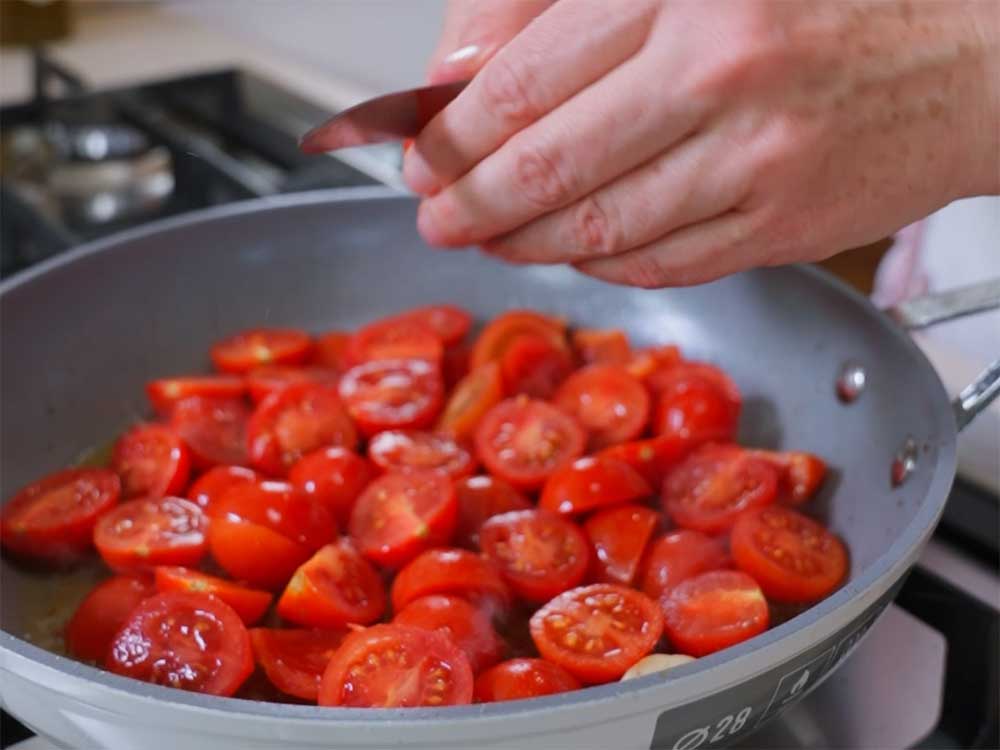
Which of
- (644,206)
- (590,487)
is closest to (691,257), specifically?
(644,206)

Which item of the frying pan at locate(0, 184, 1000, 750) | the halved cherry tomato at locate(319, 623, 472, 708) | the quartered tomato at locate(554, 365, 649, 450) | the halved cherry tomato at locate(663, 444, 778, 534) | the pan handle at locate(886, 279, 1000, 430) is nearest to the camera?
the frying pan at locate(0, 184, 1000, 750)

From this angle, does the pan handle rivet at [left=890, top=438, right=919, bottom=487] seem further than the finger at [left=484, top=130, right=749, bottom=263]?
Yes

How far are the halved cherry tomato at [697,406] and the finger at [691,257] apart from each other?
0.18 meters

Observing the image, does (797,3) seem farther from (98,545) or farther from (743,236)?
(98,545)

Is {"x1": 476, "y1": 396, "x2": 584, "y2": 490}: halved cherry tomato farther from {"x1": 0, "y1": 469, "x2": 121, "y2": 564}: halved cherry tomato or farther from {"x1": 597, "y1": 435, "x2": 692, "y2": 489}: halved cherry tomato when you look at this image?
{"x1": 0, "y1": 469, "x2": 121, "y2": 564}: halved cherry tomato

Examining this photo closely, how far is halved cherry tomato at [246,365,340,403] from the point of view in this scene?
96 cm

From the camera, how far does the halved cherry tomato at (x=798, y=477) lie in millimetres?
849

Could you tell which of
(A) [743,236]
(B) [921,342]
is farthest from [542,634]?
(B) [921,342]

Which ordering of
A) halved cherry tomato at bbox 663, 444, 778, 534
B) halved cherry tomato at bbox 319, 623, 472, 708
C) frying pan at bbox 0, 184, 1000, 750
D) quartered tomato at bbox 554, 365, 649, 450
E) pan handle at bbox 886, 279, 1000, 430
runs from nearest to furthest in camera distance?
frying pan at bbox 0, 184, 1000, 750
halved cherry tomato at bbox 319, 623, 472, 708
pan handle at bbox 886, 279, 1000, 430
halved cherry tomato at bbox 663, 444, 778, 534
quartered tomato at bbox 554, 365, 649, 450

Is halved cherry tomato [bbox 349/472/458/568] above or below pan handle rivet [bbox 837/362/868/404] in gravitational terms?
below

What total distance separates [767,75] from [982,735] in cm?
47

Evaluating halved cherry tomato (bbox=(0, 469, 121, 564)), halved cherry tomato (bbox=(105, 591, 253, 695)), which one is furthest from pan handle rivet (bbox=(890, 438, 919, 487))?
halved cherry tomato (bbox=(0, 469, 121, 564))

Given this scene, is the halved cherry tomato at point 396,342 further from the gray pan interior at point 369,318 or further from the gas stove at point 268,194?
the gas stove at point 268,194

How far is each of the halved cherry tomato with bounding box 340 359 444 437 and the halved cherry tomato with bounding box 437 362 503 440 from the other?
1 centimetres
